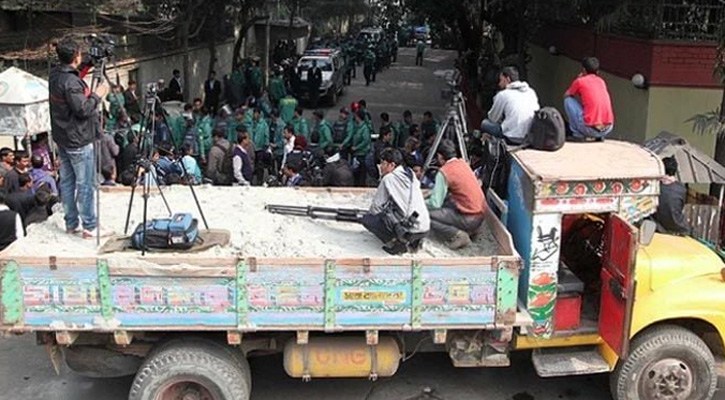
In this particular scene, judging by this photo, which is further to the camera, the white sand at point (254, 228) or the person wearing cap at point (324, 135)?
the person wearing cap at point (324, 135)

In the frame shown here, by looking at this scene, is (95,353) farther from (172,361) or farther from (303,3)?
(303,3)

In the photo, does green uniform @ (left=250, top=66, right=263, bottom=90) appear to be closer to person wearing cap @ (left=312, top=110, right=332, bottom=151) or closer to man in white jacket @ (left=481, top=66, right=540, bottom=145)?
person wearing cap @ (left=312, top=110, right=332, bottom=151)

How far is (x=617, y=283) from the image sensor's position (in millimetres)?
6172

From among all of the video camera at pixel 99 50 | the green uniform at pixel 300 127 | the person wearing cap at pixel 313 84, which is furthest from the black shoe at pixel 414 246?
the person wearing cap at pixel 313 84

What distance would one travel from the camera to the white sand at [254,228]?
657cm

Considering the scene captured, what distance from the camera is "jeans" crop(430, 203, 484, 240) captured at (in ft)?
22.9

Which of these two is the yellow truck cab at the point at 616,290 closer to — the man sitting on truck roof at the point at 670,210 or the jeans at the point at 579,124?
the jeans at the point at 579,124

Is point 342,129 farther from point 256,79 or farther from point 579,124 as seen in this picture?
point 256,79

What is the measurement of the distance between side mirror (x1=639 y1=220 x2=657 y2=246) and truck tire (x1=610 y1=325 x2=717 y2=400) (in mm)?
829

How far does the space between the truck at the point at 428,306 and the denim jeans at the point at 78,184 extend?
2.51ft

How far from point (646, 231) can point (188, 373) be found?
3.87 metres

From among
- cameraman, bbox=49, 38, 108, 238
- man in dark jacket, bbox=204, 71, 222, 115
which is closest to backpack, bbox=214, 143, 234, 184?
cameraman, bbox=49, 38, 108, 238

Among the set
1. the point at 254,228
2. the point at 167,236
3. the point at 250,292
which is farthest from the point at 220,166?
the point at 250,292

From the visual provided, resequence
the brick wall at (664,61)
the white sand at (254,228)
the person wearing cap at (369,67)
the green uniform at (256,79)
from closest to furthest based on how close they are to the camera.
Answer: the white sand at (254,228) → the brick wall at (664,61) → the green uniform at (256,79) → the person wearing cap at (369,67)
